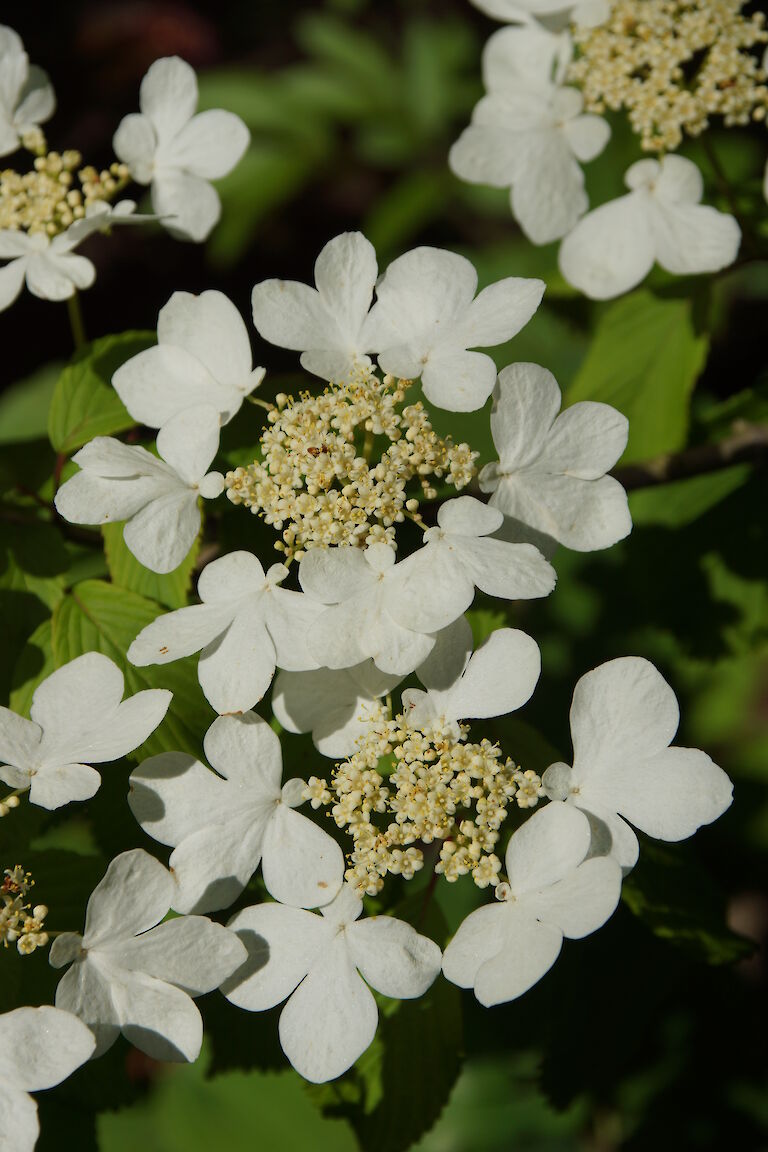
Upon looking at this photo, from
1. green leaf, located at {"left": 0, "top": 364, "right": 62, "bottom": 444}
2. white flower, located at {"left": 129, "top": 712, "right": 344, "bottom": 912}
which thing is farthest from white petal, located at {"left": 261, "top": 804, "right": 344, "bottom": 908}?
green leaf, located at {"left": 0, "top": 364, "right": 62, "bottom": 444}

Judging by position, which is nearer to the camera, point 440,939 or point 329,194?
point 440,939

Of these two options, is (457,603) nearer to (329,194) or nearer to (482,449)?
(482,449)

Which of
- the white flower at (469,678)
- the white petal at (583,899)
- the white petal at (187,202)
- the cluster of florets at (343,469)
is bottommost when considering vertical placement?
the white petal at (583,899)

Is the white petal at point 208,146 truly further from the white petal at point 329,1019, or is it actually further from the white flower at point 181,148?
the white petal at point 329,1019

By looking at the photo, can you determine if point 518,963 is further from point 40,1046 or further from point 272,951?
point 40,1046

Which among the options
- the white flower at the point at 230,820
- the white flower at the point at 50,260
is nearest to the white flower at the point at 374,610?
the white flower at the point at 230,820

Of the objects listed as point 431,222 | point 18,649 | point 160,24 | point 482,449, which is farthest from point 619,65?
point 160,24

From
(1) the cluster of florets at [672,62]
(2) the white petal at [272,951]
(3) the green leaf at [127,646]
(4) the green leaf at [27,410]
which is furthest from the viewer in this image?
(4) the green leaf at [27,410]

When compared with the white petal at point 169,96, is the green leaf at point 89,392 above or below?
below
